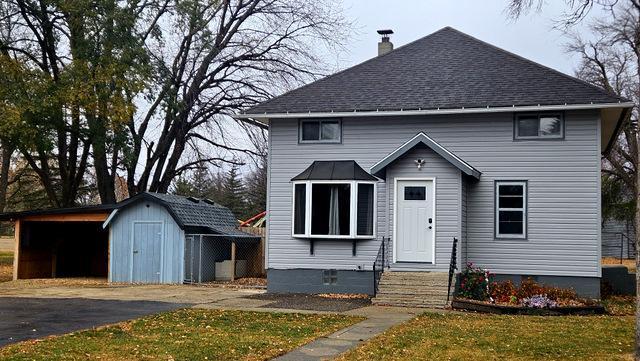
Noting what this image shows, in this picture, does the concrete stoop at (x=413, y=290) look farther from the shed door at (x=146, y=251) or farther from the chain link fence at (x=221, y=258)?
the shed door at (x=146, y=251)

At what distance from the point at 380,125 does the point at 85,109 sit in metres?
12.5

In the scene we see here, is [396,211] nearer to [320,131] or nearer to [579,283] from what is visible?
[320,131]

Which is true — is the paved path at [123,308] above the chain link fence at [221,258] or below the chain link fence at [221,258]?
below

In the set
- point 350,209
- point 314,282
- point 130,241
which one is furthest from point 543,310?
point 130,241

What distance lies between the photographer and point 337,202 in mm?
20641

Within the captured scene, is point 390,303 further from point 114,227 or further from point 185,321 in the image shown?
point 114,227

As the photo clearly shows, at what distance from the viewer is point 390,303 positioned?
17.8 meters

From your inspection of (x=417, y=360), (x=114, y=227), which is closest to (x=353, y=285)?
(x=114, y=227)

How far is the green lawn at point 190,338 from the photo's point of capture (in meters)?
10.4

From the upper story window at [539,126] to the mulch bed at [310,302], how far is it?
591 cm

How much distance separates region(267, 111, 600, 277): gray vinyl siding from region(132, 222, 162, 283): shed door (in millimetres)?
4594

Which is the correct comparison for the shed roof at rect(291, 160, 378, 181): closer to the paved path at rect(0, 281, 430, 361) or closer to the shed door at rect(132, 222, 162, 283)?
the paved path at rect(0, 281, 430, 361)

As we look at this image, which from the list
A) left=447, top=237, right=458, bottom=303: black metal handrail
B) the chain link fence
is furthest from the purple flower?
the chain link fence

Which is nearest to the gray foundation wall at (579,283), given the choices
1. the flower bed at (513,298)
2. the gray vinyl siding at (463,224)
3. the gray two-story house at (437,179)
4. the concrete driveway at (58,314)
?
the gray two-story house at (437,179)
